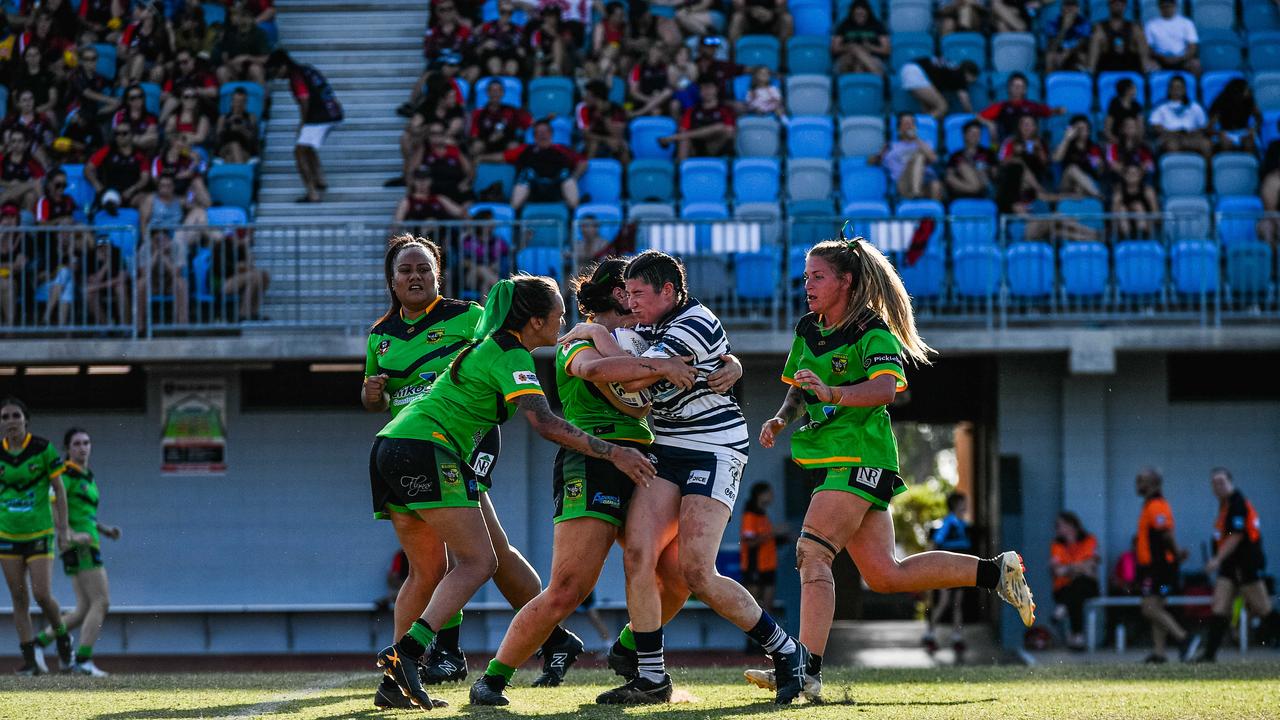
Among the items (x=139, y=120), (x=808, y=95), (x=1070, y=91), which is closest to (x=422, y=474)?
(x=808, y=95)

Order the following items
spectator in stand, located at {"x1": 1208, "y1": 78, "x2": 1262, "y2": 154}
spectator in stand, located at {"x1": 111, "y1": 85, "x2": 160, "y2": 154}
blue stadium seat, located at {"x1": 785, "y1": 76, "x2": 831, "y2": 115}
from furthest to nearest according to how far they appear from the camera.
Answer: blue stadium seat, located at {"x1": 785, "y1": 76, "x2": 831, "y2": 115} < spectator in stand, located at {"x1": 111, "y1": 85, "x2": 160, "y2": 154} < spectator in stand, located at {"x1": 1208, "y1": 78, "x2": 1262, "y2": 154}

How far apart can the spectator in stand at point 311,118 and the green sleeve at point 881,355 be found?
11562mm

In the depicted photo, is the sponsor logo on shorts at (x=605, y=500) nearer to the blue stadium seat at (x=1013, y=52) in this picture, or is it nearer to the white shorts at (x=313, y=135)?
the white shorts at (x=313, y=135)

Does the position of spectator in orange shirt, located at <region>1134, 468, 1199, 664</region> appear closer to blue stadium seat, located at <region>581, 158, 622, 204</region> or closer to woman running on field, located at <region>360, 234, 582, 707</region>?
blue stadium seat, located at <region>581, 158, 622, 204</region>

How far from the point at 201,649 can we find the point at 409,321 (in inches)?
402

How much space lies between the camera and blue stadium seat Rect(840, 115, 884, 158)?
1689cm

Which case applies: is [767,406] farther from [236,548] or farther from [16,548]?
[16,548]

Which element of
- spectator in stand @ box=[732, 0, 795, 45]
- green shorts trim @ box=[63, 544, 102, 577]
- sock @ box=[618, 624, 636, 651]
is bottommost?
green shorts trim @ box=[63, 544, 102, 577]

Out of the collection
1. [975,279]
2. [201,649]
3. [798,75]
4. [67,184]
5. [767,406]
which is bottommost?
[201,649]

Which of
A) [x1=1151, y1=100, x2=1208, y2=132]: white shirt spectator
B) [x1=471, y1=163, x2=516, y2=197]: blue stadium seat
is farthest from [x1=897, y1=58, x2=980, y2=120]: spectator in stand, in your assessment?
[x1=471, y1=163, x2=516, y2=197]: blue stadium seat

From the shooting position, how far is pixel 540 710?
21.0ft

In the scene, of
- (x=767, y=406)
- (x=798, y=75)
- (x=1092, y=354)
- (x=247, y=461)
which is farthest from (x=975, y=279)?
(x=247, y=461)

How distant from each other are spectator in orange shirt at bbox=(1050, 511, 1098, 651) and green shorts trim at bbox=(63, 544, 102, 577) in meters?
8.94

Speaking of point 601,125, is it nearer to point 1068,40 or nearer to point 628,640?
point 1068,40
